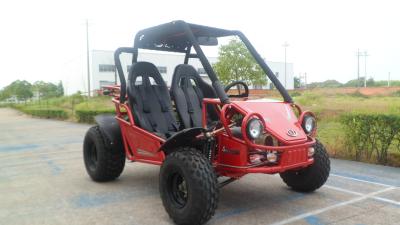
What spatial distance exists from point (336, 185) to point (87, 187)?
3.63m

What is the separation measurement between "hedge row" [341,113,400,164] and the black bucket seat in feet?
12.3

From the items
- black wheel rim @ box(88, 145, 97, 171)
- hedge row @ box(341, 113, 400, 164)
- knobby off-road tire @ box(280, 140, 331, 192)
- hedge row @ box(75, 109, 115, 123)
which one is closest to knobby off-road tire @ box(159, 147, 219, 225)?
knobby off-road tire @ box(280, 140, 331, 192)

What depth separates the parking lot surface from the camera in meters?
4.64

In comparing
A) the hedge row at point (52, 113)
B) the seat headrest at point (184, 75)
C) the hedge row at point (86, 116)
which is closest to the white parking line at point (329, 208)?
the seat headrest at point (184, 75)

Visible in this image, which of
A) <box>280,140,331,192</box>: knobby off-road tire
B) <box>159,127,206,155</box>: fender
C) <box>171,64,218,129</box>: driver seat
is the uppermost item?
<box>171,64,218,129</box>: driver seat

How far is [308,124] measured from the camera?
5.05m

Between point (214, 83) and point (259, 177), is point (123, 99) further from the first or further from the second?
point (259, 177)

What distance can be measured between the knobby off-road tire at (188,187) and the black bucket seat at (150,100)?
1.20 metres

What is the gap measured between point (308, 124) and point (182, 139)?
61.0 inches

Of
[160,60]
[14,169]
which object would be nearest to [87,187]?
[14,169]

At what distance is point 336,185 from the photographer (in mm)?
6055

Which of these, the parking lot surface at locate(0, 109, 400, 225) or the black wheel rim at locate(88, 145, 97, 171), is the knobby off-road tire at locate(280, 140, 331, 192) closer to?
the parking lot surface at locate(0, 109, 400, 225)

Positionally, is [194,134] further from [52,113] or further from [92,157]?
[52,113]

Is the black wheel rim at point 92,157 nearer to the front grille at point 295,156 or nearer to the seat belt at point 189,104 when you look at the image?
the seat belt at point 189,104
